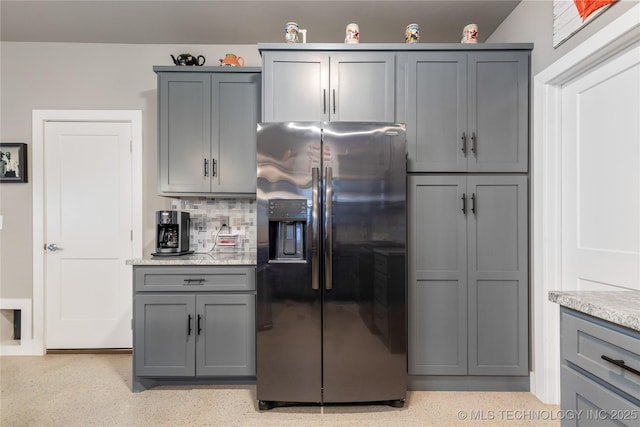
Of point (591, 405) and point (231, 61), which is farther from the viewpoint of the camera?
point (231, 61)

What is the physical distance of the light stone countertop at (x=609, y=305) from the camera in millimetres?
965

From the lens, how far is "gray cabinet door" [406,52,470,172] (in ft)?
7.74

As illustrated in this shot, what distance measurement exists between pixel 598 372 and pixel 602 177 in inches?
48.5

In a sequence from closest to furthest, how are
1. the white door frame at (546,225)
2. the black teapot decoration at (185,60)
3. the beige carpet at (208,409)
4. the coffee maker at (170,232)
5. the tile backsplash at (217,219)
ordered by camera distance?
the beige carpet at (208,409), the white door frame at (546,225), the coffee maker at (170,232), the black teapot decoration at (185,60), the tile backsplash at (217,219)

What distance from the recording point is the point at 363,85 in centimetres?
237

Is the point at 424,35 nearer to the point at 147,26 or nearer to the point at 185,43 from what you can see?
the point at 185,43

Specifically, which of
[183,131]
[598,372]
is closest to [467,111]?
[598,372]

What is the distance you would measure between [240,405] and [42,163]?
265 cm

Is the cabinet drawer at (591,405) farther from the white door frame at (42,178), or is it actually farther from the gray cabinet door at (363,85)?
the white door frame at (42,178)

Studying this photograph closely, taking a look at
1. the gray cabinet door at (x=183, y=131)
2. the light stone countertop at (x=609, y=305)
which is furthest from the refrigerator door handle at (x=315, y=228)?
the light stone countertop at (x=609, y=305)

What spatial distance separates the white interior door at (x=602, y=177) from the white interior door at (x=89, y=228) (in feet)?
10.8

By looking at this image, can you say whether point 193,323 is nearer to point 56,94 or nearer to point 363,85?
point 363,85

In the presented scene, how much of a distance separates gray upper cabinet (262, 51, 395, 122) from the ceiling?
42 centimetres

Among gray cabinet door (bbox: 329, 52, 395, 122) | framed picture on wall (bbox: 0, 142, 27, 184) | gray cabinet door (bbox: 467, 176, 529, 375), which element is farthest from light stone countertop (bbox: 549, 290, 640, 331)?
framed picture on wall (bbox: 0, 142, 27, 184)
